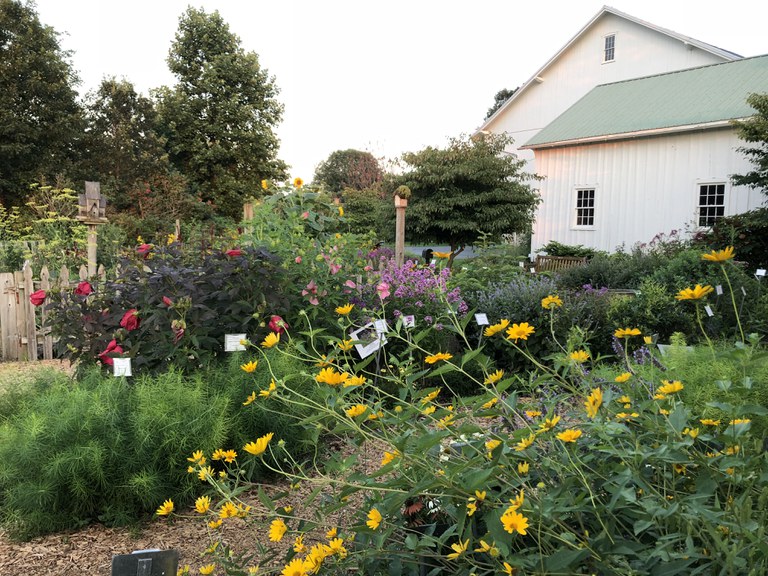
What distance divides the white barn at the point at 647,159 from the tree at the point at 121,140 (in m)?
15.4

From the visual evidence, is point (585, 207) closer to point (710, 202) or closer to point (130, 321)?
point (710, 202)

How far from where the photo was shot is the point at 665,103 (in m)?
15.5

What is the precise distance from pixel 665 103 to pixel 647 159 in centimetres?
182

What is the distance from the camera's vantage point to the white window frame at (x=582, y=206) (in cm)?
1628

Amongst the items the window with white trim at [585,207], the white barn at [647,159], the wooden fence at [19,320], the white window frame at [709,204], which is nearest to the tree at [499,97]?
the white barn at [647,159]

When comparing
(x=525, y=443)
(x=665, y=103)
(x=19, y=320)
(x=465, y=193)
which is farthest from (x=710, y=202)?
(x=525, y=443)

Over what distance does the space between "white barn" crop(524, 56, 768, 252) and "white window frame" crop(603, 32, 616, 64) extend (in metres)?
2.78

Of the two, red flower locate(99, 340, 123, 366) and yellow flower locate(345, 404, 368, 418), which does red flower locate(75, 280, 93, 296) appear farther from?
yellow flower locate(345, 404, 368, 418)

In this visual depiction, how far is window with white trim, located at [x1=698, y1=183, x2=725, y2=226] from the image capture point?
45.7 ft

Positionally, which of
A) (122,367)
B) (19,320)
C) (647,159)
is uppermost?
(647,159)

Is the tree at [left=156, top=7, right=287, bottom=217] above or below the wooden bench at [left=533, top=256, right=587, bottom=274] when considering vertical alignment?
above

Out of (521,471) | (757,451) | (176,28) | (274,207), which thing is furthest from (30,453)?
(176,28)

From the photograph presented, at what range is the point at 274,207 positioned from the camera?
6.11 metres

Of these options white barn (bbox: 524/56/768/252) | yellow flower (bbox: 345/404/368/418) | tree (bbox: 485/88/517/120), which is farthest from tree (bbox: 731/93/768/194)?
tree (bbox: 485/88/517/120)
